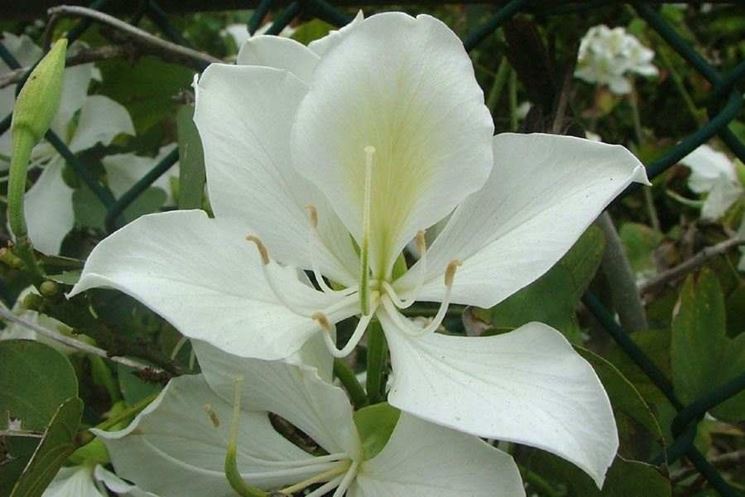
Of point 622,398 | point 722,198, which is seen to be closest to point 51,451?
point 622,398

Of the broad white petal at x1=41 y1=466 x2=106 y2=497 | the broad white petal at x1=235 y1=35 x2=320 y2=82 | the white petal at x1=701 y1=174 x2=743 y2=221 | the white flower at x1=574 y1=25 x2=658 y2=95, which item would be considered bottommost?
the white flower at x1=574 y1=25 x2=658 y2=95

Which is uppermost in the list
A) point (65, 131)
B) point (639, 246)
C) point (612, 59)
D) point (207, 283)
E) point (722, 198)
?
point (207, 283)

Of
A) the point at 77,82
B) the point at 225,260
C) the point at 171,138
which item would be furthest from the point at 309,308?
the point at 171,138

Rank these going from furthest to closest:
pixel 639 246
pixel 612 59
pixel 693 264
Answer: pixel 612 59 → pixel 639 246 → pixel 693 264

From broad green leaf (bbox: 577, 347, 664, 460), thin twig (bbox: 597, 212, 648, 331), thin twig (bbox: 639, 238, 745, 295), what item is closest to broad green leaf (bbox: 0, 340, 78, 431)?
broad green leaf (bbox: 577, 347, 664, 460)

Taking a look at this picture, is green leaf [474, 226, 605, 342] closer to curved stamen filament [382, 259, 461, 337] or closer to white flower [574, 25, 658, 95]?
curved stamen filament [382, 259, 461, 337]

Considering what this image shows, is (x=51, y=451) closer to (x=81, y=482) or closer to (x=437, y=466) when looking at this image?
(x=81, y=482)
